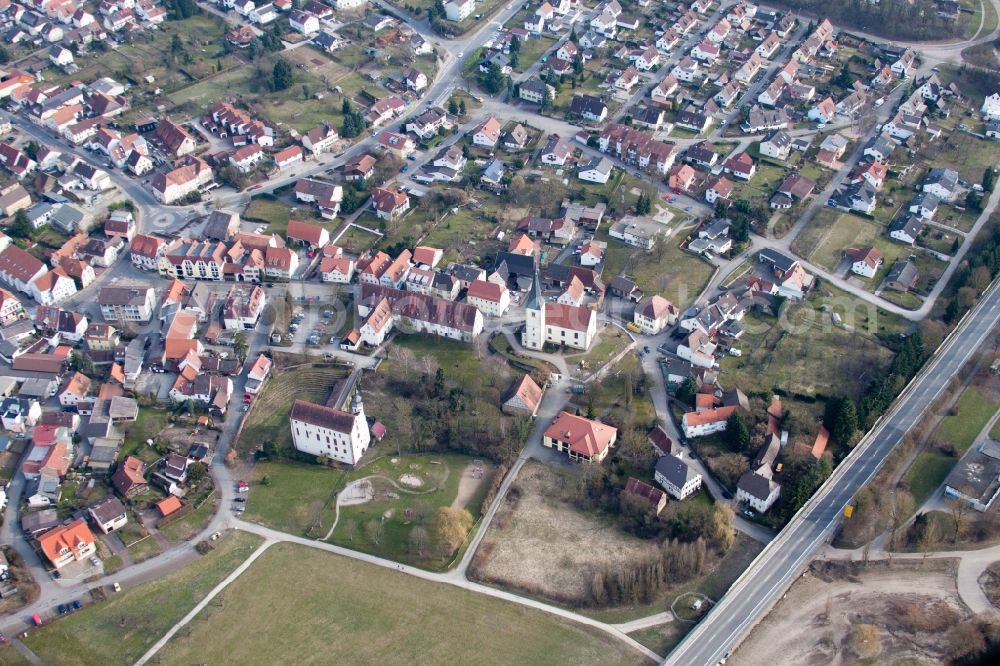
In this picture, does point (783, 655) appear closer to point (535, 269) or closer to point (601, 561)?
point (601, 561)

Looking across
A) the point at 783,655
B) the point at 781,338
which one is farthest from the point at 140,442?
the point at 781,338

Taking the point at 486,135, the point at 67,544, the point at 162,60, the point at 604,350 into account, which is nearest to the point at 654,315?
the point at 604,350

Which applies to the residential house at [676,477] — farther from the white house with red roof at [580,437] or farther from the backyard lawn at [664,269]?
the backyard lawn at [664,269]

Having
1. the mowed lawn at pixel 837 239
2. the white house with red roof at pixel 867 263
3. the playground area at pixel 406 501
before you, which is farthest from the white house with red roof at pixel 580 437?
the white house with red roof at pixel 867 263

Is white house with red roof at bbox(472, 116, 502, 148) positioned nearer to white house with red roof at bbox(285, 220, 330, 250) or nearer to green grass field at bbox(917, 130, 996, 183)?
white house with red roof at bbox(285, 220, 330, 250)

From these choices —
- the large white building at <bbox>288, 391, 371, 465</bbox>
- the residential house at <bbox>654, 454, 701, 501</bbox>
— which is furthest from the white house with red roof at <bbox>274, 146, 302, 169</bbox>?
the residential house at <bbox>654, 454, 701, 501</bbox>

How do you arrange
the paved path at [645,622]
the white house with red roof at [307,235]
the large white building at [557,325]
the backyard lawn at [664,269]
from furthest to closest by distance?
the white house with red roof at [307,235] < the backyard lawn at [664,269] < the large white building at [557,325] < the paved path at [645,622]
